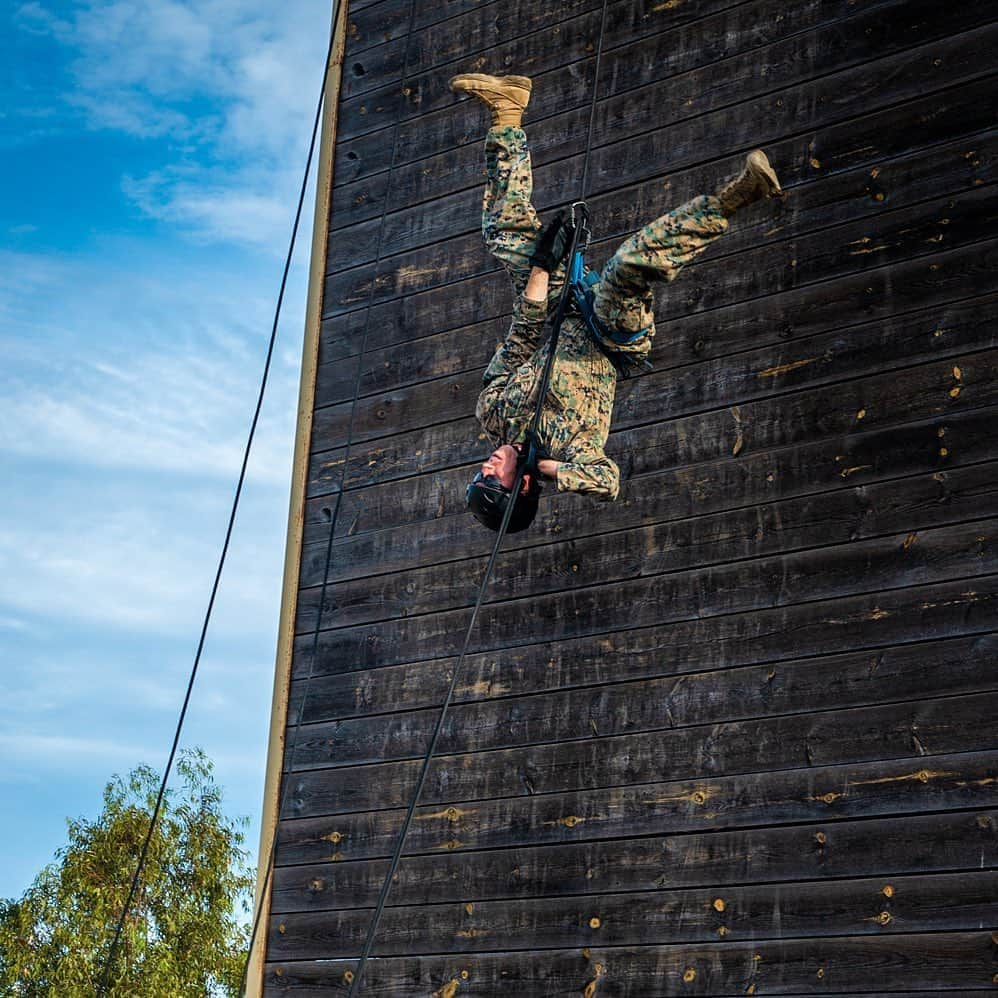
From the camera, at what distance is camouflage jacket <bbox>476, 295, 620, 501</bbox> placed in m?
5.00

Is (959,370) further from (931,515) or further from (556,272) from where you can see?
(556,272)

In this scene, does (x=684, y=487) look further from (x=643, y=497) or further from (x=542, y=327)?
(x=542, y=327)

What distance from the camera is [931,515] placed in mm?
5113

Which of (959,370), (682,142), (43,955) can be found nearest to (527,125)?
(682,142)

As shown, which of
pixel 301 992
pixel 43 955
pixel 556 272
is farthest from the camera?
pixel 43 955

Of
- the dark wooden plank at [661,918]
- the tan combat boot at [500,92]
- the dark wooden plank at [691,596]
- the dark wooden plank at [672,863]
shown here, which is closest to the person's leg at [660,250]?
the tan combat boot at [500,92]

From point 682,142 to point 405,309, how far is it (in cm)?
149

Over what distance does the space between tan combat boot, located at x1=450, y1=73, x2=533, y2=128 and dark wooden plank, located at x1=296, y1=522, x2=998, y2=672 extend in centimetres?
177

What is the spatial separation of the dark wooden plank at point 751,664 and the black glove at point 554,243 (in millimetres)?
1460

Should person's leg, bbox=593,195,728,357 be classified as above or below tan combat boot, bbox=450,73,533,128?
below

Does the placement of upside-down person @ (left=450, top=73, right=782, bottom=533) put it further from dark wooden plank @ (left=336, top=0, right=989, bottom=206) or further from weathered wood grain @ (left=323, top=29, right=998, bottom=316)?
dark wooden plank @ (left=336, top=0, right=989, bottom=206)

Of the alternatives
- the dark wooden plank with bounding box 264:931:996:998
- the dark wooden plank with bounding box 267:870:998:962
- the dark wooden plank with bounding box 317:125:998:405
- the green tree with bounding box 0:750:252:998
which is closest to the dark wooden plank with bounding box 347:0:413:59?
the dark wooden plank with bounding box 317:125:998:405

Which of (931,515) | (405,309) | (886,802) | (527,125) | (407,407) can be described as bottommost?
(886,802)

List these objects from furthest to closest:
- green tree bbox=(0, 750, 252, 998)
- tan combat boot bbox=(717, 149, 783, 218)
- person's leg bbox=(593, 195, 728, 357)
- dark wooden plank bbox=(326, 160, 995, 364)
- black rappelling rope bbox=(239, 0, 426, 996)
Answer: green tree bbox=(0, 750, 252, 998) → black rappelling rope bbox=(239, 0, 426, 996) → dark wooden plank bbox=(326, 160, 995, 364) → person's leg bbox=(593, 195, 728, 357) → tan combat boot bbox=(717, 149, 783, 218)
